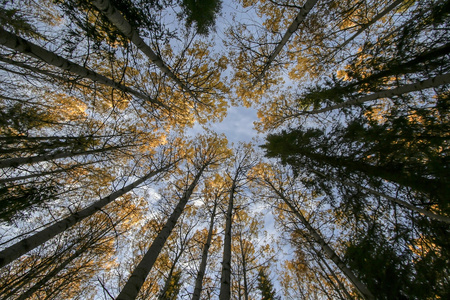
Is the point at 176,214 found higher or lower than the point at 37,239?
higher

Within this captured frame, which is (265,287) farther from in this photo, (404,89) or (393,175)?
(404,89)

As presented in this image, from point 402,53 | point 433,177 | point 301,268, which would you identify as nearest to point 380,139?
point 433,177

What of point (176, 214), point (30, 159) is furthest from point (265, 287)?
point (30, 159)

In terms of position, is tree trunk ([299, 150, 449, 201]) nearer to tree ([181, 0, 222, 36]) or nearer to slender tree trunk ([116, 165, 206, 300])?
slender tree trunk ([116, 165, 206, 300])

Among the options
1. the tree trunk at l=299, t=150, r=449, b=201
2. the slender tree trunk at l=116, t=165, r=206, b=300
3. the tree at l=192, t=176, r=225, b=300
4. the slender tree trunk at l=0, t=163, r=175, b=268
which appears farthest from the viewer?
the tree at l=192, t=176, r=225, b=300

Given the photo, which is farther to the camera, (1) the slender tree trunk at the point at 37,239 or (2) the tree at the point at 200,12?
(2) the tree at the point at 200,12

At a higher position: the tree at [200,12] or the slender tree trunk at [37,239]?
the tree at [200,12]

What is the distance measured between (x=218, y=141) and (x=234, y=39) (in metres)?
4.38

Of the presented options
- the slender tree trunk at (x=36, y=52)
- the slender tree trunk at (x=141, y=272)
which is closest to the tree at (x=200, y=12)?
the slender tree trunk at (x=36, y=52)

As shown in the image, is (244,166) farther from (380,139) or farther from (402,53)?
(402,53)

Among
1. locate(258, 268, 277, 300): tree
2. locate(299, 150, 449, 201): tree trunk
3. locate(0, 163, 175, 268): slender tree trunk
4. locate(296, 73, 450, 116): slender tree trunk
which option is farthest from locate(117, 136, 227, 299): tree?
locate(258, 268, 277, 300): tree

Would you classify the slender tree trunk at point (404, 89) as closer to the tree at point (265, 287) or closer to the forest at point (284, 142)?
the forest at point (284, 142)

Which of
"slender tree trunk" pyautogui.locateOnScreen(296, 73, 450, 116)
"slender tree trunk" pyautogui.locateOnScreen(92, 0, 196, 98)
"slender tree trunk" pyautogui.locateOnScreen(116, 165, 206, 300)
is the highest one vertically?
"slender tree trunk" pyautogui.locateOnScreen(296, 73, 450, 116)

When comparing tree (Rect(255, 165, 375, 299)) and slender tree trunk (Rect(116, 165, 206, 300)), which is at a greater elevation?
tree (Rect(255, 165, 375, 299))
